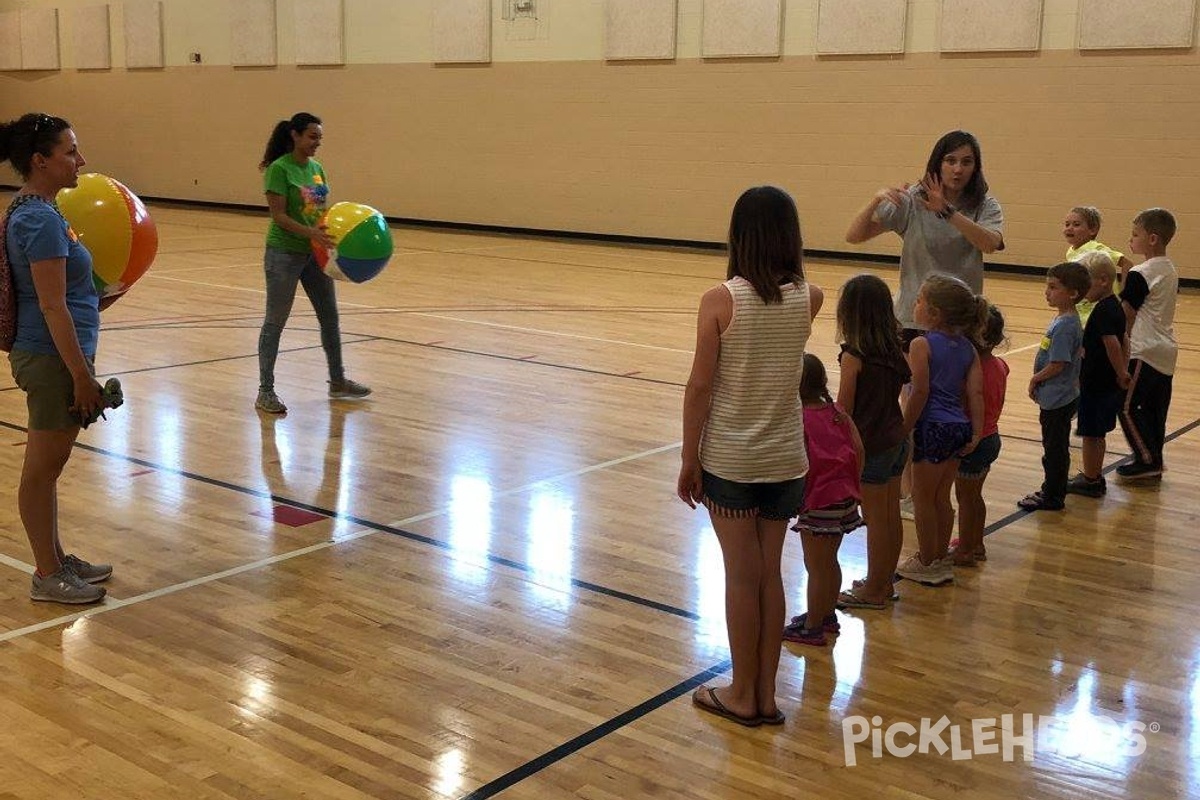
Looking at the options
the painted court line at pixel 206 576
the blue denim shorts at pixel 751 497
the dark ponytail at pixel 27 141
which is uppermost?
the dark ponytail at pixel 27 141

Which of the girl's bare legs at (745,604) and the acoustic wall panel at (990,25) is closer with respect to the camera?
the girl's bare legs at (745,604)

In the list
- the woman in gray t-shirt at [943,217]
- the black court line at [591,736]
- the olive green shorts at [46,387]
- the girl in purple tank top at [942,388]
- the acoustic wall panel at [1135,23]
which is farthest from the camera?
the acoustic wall panel at [1135,23]

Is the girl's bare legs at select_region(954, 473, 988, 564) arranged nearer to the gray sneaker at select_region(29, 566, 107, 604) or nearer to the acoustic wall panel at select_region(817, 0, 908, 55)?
the gray sneaker at select_region(29, 566, 107, 604)

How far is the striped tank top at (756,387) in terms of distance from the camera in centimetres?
300

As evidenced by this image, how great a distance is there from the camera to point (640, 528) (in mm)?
4789

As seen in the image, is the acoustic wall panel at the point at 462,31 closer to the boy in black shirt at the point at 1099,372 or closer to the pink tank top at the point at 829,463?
the boy in black shirt at the point at 1099,372

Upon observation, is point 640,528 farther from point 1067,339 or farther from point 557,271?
point 557,271

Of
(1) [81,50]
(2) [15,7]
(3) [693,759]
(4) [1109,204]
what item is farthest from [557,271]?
(2) [15,7]

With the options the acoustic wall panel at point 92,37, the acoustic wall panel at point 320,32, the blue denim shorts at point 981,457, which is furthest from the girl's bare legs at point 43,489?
the acoustic wall panel at point 92,37

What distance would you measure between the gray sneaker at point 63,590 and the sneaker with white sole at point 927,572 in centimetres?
263

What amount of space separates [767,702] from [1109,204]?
35.4 ft

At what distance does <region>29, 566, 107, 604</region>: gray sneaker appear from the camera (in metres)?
3.90

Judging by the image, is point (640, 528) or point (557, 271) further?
point (557, 271)

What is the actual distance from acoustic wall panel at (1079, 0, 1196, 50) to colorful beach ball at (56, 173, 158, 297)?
416 inches
